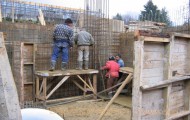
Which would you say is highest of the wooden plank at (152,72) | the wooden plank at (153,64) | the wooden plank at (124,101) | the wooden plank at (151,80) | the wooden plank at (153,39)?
the wooden plank at (153,39)

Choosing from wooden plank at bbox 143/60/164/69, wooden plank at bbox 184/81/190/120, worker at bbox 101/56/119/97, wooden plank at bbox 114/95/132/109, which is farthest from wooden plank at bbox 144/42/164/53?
worker at bbox 101/56/119/97

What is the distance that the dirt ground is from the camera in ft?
21.0

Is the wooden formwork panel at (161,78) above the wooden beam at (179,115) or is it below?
above

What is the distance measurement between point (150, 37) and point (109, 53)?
6222 millimetres

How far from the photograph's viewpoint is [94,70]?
28.0 ft

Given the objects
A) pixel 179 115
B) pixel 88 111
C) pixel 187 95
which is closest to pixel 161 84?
pixel 179 115

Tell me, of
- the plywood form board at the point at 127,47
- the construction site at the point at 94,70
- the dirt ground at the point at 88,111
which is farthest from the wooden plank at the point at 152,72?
the plywood form board at the point at 127,47

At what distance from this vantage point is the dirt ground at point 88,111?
252 inches

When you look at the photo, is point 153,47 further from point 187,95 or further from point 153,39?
point 187,95

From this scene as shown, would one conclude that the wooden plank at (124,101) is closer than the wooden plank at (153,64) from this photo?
No

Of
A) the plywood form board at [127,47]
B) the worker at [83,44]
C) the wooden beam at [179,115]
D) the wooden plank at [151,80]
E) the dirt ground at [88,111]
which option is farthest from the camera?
the plywood form board at [127,47]

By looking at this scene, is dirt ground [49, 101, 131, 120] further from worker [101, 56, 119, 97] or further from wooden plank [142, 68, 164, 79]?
wooden plank [142, 68, 164, 79]

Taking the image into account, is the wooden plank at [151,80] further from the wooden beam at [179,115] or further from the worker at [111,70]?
the worker at [111,70]

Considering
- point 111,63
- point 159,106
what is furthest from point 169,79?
point 111,63
